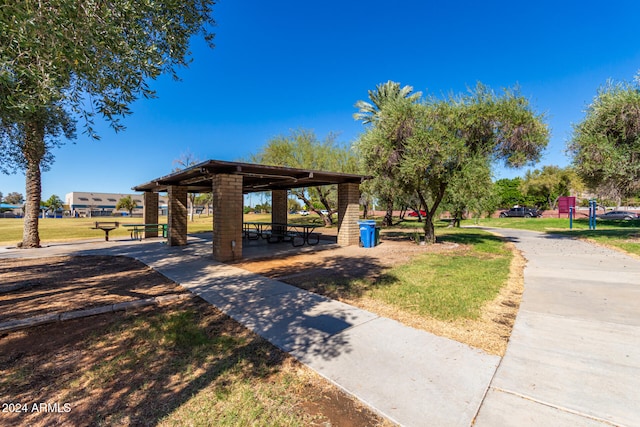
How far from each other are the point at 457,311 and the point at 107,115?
6359 millimetres

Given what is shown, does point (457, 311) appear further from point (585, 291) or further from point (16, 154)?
point (16, 154)

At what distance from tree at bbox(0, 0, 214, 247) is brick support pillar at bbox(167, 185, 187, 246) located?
24.0 feet

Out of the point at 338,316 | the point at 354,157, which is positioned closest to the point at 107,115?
the point at 338,316

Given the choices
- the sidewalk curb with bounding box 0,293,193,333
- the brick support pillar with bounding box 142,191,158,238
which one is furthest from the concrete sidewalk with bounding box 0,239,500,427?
the brick support pillar with bounding box 142,191,158,238

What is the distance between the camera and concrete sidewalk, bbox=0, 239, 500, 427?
2.30 meters

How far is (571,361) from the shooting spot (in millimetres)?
2941

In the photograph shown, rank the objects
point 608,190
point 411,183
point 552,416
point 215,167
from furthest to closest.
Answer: point 608,190, point 411,183, point 215,167, point 552,416

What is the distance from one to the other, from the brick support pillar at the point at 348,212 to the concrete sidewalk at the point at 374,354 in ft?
22.9

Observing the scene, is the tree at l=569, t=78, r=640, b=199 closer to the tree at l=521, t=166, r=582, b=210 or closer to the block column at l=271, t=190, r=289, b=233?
the block column at l=271, t=190, r=289, b=233

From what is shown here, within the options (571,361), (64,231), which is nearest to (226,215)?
(571,361)

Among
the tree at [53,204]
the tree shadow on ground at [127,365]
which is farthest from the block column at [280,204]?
the tree at [53,204]

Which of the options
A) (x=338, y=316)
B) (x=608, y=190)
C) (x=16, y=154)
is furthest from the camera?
(x=608, y=190)

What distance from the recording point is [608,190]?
14297mm

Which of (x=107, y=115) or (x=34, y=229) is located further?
(x=34, y=229)
